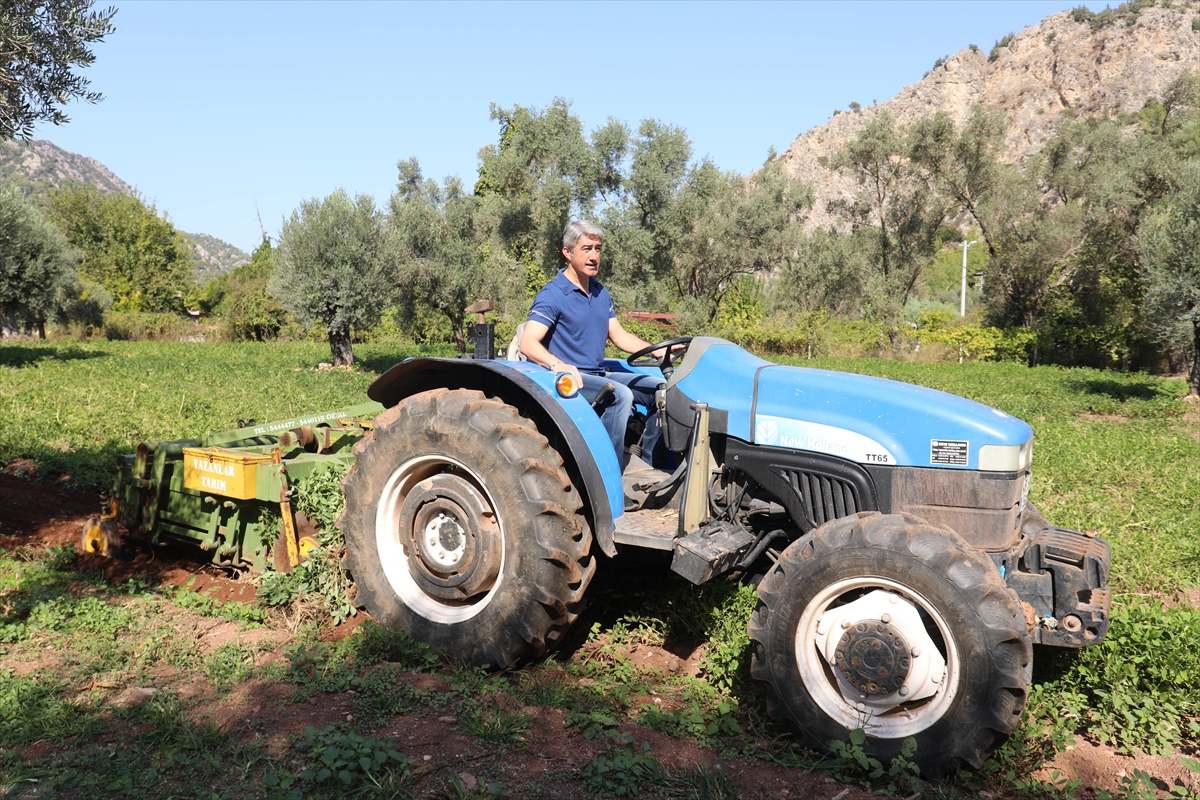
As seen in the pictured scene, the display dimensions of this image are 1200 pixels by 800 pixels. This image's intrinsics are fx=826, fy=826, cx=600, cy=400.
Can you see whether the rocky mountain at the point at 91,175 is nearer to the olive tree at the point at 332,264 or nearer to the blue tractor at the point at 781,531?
the olive tree at the point at 332,264

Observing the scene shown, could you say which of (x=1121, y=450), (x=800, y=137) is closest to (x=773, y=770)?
(x=1121, y=450)

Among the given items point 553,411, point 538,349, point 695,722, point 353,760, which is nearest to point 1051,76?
point 538,349

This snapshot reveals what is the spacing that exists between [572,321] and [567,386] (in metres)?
0.63

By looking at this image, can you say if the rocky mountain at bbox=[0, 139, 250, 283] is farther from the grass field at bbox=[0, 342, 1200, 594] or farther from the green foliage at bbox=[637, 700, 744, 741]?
the green foliage at bbox=[637, 700, 744, 741]

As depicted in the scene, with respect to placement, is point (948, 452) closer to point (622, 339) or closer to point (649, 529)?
point (649, 529)

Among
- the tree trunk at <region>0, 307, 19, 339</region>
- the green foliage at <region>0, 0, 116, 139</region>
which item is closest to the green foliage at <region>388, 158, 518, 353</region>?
the tree trunk at <region>0, 307, 19, 339</region>

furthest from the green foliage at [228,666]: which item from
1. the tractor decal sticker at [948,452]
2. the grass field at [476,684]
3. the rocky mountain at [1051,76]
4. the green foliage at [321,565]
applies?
the rocky mountain at [1051,76]

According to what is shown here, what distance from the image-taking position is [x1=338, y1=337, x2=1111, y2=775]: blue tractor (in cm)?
303

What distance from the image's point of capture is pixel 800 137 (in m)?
124

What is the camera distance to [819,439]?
11.6 feet

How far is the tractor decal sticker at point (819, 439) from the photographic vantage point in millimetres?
3441

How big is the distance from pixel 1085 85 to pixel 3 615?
109m

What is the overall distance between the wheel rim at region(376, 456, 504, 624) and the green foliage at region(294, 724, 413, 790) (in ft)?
3.15

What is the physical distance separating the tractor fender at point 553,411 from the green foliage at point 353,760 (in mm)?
1212
